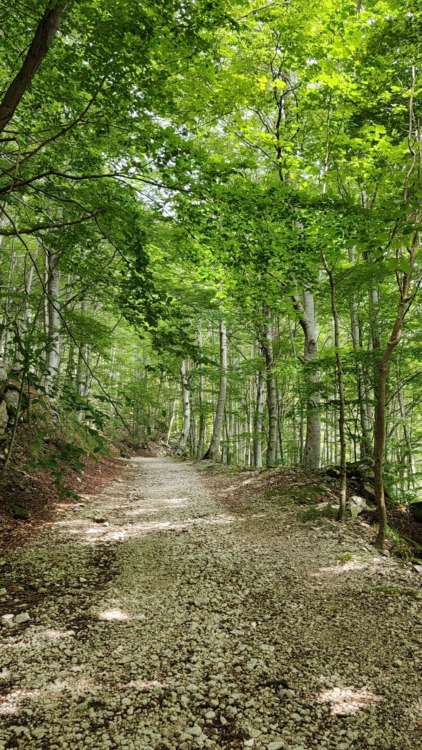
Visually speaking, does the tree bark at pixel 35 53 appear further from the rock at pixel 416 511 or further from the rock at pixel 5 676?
the rock at pixel 416 511

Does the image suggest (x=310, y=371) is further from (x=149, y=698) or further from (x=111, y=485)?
(x=149, y=698)

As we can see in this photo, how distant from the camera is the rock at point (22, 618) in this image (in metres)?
3.44

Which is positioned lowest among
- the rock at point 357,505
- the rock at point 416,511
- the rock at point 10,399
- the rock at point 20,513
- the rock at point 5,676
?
the rock at point 5,676

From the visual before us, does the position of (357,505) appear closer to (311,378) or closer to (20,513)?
(311,378)

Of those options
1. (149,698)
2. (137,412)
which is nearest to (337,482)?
(149,698)

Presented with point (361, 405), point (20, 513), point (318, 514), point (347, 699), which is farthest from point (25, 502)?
point (361, 405)

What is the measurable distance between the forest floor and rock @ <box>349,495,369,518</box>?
30.8 inches

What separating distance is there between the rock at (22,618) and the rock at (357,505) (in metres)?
5.55

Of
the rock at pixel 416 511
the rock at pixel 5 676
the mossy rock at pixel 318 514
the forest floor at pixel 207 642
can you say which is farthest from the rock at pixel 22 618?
the rock at pixel 416 511

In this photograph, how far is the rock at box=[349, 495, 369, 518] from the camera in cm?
716

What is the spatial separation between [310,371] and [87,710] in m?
7.38

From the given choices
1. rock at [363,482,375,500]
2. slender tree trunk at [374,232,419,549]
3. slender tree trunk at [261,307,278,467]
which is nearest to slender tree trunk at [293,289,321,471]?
rock at [363,482,375,500]

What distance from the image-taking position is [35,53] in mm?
3547

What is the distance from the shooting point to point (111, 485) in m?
10.9
